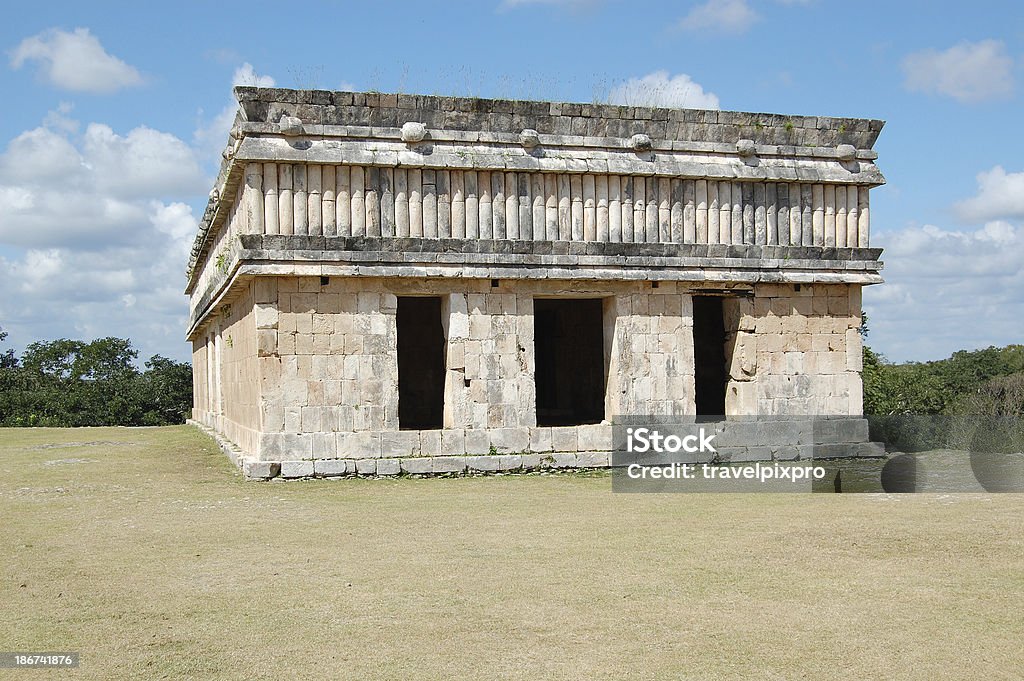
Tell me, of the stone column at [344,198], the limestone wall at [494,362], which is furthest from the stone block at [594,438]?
the stone column at [344,198]

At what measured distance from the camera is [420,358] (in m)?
20.8

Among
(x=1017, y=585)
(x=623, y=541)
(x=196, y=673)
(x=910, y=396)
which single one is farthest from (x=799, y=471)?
(x=910, y=396)

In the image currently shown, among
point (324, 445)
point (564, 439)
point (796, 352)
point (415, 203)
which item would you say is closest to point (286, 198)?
point (415, 203)

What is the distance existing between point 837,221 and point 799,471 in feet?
12.4

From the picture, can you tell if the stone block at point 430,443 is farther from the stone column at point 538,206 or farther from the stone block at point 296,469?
the stone column at point 538,206

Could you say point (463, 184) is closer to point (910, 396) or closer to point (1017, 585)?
point (1017, 585)

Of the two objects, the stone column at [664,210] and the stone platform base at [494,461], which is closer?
the stone platform base at [494,461]

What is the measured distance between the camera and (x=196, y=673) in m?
5.01

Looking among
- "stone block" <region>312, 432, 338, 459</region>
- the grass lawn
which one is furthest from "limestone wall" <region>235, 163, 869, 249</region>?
the grass lawn

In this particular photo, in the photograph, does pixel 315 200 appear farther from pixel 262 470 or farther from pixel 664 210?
pixel 664 210

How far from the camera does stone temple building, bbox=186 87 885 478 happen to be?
1252 centimetres

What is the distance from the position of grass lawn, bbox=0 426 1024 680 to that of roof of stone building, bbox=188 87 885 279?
451cm

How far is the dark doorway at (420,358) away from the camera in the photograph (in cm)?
2055

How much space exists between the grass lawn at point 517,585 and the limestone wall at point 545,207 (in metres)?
3.71
